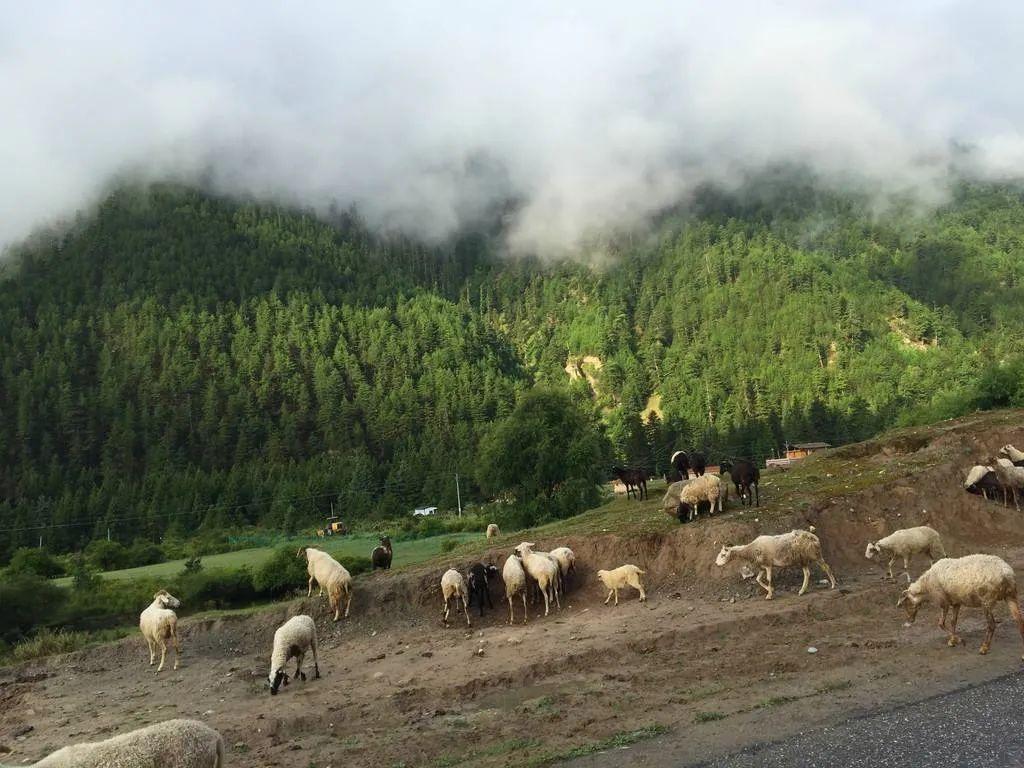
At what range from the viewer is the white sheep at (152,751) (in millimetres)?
8398

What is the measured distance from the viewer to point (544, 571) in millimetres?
22719

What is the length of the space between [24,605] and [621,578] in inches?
1392

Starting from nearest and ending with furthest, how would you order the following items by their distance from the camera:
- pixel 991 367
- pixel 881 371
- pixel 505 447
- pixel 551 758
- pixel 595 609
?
pixel 551 758 < pixel 595 609 < pixel 991 367 < pixel 505 447 < pixel 881 371

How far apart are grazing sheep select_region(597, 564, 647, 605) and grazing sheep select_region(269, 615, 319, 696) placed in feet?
30.6

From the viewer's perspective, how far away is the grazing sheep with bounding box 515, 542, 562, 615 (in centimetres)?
2273

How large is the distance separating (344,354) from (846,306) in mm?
137170

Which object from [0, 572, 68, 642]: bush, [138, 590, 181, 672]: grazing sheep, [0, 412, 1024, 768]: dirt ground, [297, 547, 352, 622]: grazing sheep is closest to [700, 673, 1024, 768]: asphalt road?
[0, 412, 1024, 768]: dirt ground

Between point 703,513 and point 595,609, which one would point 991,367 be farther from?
point 595,609

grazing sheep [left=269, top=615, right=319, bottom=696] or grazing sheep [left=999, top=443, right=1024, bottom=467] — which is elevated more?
grazing sheep [left=999, top=443, right=1024, bottom=467]

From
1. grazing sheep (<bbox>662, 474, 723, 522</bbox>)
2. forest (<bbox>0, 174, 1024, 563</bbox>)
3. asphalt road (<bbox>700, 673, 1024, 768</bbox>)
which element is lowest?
asphalt road (<bbox>700, 673, 1024, 768</bbox>)

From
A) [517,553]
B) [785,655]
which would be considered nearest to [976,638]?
[785,655]

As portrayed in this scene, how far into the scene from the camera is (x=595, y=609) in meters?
21.8

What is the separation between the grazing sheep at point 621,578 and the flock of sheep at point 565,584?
3 cm

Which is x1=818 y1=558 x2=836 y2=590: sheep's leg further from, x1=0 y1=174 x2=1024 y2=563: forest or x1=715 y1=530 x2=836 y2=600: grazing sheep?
x1=0 y1=174 x2=1024 y2=563: forest
